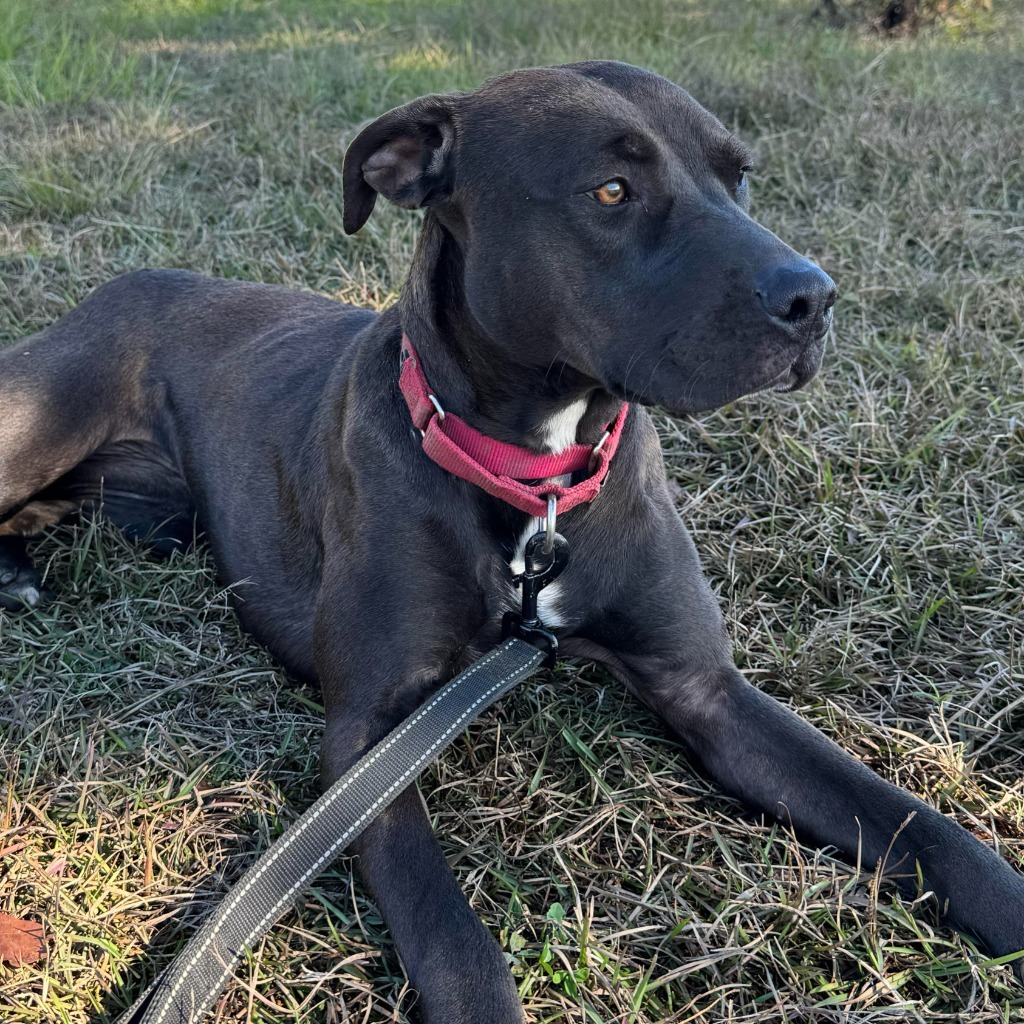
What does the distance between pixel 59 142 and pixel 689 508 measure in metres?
3.95

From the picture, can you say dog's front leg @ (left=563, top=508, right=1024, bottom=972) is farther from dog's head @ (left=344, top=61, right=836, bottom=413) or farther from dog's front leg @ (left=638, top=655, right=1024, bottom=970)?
dog's head @ (left=344, top=61, right=836, bottom=413)

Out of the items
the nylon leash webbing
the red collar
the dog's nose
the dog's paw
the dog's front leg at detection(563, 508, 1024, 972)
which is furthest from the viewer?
the dog's paw

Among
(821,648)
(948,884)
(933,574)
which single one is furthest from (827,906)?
(933,574)

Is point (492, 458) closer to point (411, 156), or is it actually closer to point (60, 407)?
point (411, 156)

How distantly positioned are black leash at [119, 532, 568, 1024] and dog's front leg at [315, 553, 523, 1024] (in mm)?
87

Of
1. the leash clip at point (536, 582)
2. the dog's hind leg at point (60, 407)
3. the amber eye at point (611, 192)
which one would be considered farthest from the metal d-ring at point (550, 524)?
the dog's hind leg at point (60, 407)

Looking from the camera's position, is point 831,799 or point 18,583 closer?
point 831,799

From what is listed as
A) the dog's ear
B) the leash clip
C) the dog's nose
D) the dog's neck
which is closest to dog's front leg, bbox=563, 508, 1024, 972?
the leash clip

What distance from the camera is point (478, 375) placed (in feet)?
7.89

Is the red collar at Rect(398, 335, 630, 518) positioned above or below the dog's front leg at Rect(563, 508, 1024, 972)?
above

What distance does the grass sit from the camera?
2.08m

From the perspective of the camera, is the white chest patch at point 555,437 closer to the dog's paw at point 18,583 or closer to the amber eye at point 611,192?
the amber eye at point 611,192

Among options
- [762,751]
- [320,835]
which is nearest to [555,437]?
[762,751]

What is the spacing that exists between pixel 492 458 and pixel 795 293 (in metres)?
0.73
